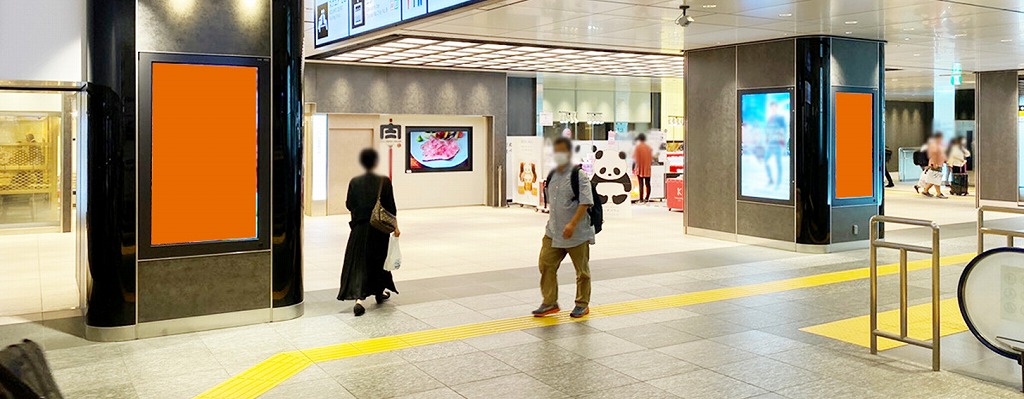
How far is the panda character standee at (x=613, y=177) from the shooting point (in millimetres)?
16141

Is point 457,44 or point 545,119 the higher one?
point 457,44

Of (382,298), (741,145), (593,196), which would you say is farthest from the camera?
(741,145)

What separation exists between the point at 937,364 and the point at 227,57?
535 cm

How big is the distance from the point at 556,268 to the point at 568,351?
1245 millimetres

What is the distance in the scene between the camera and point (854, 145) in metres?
11.3

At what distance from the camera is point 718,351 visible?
5910mm

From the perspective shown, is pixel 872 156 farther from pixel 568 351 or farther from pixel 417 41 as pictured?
pixel 568 351

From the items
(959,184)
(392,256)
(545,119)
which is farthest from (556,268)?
(959,184)

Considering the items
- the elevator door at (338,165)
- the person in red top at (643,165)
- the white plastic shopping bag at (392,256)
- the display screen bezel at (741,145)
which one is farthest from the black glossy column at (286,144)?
the person in red top at (643,165)

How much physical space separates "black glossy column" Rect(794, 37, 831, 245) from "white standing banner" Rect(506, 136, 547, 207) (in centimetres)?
705

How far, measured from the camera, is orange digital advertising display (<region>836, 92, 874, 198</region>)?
438 inches

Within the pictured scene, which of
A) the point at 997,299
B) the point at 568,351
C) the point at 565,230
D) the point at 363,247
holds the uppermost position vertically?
the point at 565,230

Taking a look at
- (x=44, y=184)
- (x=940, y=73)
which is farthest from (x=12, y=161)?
A: (x=940, y=73)

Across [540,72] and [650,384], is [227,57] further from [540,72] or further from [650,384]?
[540,72]
